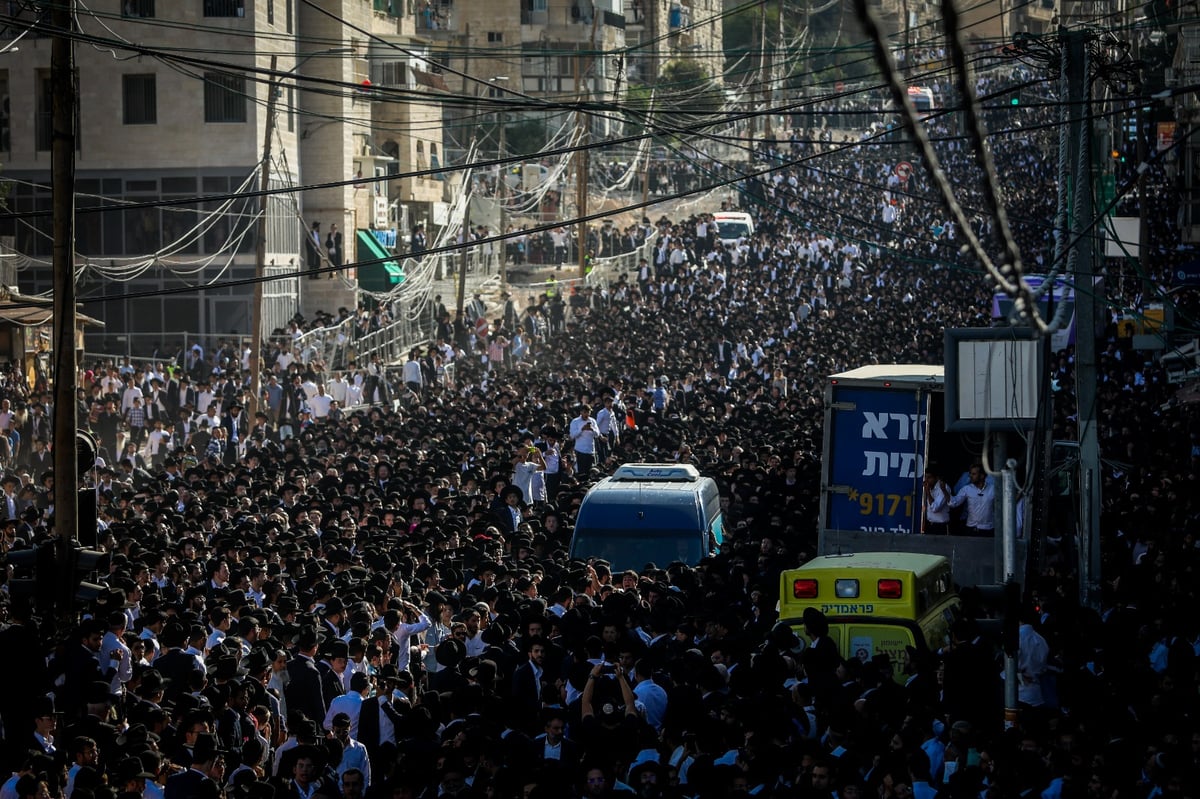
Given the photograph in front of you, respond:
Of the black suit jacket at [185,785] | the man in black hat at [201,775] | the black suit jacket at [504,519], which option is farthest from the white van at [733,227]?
the black suit jacket at [185,785]

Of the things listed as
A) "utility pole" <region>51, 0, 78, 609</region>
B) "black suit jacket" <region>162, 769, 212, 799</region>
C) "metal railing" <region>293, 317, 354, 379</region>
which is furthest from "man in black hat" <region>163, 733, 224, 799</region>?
"metal railing" <region>293, 317, 354, 379</region>

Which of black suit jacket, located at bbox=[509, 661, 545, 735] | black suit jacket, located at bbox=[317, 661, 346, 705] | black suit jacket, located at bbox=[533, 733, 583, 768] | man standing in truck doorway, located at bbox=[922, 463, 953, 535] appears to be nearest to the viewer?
black suit jacket, located at bbox=[533, 733, 583, 768]

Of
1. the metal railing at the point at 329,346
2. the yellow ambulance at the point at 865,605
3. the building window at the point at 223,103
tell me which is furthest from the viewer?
the building window at the point at 223,103

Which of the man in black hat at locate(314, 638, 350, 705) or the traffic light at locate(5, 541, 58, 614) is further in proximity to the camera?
the traffic light at locate(5, 541, 58, 614)

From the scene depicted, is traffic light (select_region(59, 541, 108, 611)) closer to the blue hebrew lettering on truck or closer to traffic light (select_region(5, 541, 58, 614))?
traffic light (select_region(5, 541, 58, 614))

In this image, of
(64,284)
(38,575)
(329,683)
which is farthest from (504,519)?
(38,575)

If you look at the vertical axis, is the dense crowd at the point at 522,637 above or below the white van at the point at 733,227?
below

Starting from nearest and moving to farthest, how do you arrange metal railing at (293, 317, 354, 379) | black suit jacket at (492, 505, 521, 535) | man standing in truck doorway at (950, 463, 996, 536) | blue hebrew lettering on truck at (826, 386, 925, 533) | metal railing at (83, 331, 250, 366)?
man standing in truck doorway at (950, 463, 996, 536) < blue hebrew lettering on truck at (826, 386, 925, 533) < black suit jacket at (492, 505, 521, 535) < metal railing at (293, 317, 354, 379) < metal railing at (83, 331, 250, 366)

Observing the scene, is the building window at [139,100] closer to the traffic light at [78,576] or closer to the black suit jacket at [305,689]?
the traffic light at [78,576]
